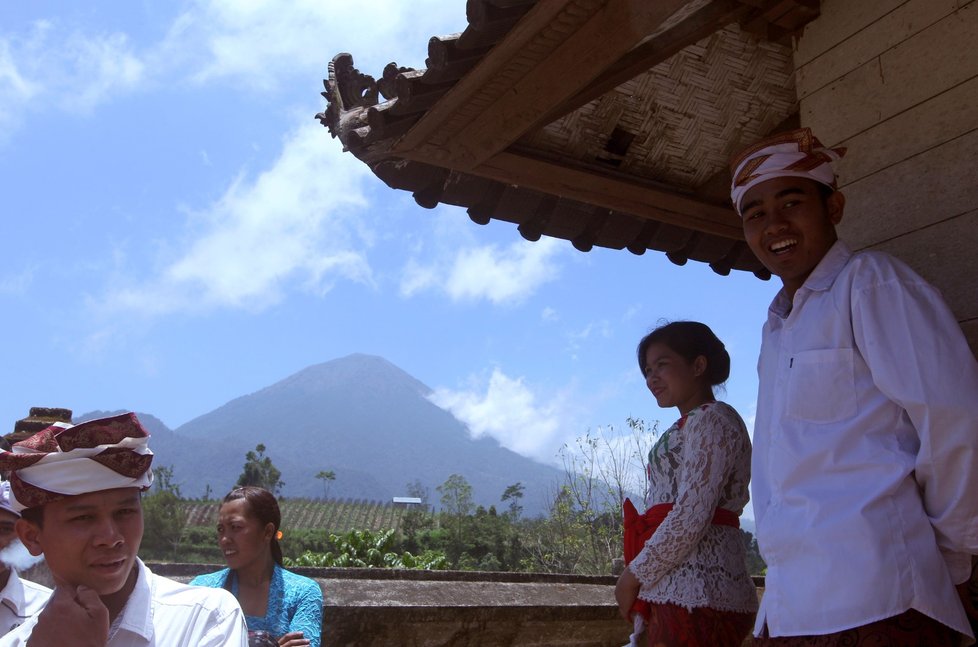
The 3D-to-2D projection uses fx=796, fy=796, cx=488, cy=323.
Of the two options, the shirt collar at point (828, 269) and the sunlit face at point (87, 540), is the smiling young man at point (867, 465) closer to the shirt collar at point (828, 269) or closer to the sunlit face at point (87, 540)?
the shirt collar at point (828, 269)

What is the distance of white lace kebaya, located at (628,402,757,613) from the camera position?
237 cm

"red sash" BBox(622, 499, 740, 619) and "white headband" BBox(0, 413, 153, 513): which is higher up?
"white headband" BBox(0, 413, 153, 513)

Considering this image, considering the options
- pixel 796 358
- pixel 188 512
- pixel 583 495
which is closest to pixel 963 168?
pixel 796 358

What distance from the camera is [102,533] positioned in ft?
5.88

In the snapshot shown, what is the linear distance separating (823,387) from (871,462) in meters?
0.20

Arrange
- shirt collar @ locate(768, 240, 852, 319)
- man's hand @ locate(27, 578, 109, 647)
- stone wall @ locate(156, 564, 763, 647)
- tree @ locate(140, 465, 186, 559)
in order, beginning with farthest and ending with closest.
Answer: tree @ locate(140, 465, 186, 559) < stone wall @ locate(156, 564, 763, 647) < shirt collar @ locate(768, 240, 852, 319) < man's hand @ locate(27, 578, 109, 647)

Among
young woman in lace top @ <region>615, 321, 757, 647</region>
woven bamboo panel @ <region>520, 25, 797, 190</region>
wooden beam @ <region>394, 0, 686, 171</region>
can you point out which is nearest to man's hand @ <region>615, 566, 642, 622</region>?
young woman in lace top @ <region>615, 321, 757, 647</region>

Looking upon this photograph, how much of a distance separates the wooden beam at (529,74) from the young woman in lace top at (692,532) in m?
1.06

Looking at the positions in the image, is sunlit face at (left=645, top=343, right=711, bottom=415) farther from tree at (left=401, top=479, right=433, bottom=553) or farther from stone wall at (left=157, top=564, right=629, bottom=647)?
tree at (left=401, top=479, right=433, bottom=553)

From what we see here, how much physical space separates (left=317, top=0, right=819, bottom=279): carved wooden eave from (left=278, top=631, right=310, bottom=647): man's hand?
6.26 feet

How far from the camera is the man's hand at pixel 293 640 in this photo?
2932mm

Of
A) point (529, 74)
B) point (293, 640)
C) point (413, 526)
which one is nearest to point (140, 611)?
point (293, 640)

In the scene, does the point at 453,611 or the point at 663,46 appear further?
the point at 453,611

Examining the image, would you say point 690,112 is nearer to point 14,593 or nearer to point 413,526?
point 14,593
